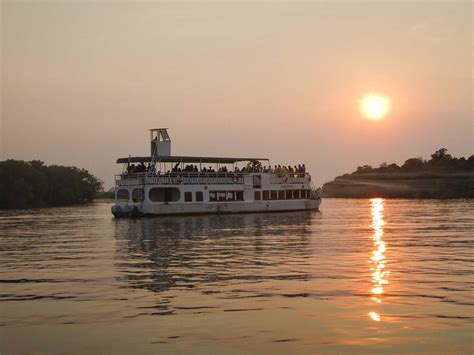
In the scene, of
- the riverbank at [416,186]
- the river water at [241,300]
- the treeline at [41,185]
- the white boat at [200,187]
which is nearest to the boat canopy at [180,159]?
the white boat at [200,187]

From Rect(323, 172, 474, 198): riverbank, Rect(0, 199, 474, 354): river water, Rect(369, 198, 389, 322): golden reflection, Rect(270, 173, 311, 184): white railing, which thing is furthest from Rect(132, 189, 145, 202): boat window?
Rect(323, 172, 474, 198): riverbank

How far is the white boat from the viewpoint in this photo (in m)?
54.4

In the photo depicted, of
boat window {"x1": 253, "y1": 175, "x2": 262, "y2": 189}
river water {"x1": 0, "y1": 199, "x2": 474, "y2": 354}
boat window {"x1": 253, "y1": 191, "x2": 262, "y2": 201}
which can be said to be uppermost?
boat window {"x1": 253, "y1": 175, "x2": 262, "y2": 189}

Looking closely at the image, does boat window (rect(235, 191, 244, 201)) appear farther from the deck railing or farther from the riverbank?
the riverbank

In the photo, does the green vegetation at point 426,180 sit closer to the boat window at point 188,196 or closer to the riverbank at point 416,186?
the riverbank at point 416,186

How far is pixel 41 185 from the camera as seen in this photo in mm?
111438

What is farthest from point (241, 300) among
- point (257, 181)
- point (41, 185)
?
point (41, 185)

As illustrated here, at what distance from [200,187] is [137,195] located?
5.50m

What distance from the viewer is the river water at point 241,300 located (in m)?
10.1

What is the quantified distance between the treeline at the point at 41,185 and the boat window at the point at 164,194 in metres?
51.8

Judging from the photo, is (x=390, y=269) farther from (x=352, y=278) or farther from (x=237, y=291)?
(x=237, y=291)

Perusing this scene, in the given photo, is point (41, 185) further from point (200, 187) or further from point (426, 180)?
point (426, 180)

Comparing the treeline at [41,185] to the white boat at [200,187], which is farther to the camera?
the treeline at [41,185]

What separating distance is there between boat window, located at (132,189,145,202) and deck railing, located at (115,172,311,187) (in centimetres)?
83
